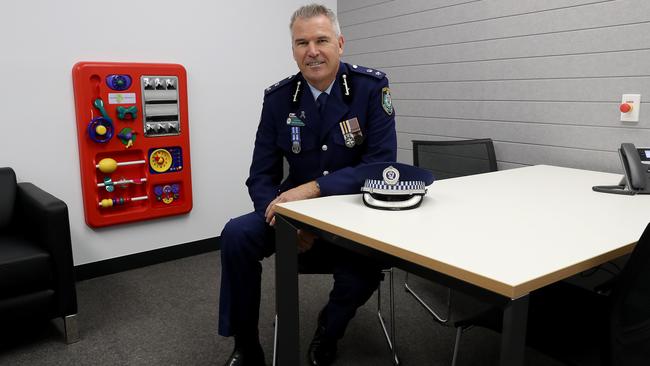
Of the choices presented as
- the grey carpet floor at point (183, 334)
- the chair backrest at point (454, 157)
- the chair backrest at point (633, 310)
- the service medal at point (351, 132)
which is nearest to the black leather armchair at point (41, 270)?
the grey carpet floor at point (183, 334)

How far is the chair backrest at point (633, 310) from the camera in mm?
980

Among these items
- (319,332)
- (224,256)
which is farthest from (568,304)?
(224,256)

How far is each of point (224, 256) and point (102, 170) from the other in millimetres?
1436

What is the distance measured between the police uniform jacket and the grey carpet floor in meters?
0.75

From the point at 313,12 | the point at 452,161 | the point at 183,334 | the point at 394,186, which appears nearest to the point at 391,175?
the point at 394,186

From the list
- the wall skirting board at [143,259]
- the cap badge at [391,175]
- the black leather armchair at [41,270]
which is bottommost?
the wall skirting board at [143,259]

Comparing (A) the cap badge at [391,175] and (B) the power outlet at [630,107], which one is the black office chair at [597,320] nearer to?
(A) the cap badge at [391,175]

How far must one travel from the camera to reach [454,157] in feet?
7.72

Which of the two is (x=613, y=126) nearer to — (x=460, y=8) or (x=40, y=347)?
(x=460, y=8)

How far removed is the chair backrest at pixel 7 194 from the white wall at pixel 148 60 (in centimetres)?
17

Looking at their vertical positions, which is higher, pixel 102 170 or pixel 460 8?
pixel 460 8

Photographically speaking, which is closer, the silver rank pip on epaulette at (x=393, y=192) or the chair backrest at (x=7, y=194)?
the silver rank pip on epaulette at (x=393, y=192)

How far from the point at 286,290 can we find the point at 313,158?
0.63 meters

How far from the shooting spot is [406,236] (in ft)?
3.57
